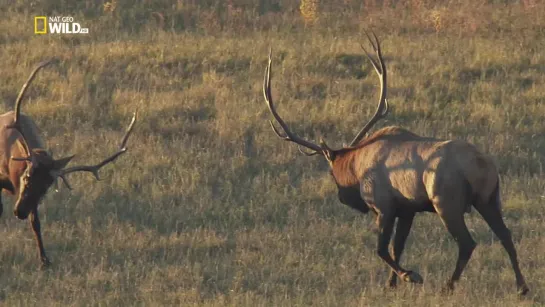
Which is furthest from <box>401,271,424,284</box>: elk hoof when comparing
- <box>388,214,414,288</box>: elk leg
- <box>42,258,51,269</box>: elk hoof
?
<box>42,258,51,269</box>: elk hoof

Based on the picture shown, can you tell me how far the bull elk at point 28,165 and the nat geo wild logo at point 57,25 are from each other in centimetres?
756

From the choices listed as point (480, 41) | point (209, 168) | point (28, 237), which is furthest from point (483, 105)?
point (28, 237)

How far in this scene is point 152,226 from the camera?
1177 cm

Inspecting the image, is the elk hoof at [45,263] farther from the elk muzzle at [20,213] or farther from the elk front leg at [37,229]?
the elk muzzle at [20,213]

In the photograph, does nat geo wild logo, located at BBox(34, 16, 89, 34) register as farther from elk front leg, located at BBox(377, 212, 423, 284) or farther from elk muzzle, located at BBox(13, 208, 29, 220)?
elk front leg, located at BBox(377, 212, 423, 284)

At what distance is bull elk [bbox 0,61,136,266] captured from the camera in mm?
10172

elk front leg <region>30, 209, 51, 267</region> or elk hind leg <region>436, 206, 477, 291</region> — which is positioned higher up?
elk hind leg <region>436, 206, 477, 291</region>

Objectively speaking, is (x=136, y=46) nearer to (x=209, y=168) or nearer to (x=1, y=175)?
(x=209, y=168)

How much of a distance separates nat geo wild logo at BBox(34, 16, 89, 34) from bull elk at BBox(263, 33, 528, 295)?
33.1ft

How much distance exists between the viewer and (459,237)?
9102 mm

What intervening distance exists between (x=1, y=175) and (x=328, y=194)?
357 centimetres

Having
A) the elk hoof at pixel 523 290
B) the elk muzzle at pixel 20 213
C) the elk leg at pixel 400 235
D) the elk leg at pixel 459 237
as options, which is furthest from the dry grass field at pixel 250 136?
the elk muzzle at pixel 20 213

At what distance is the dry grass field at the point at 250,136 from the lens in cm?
984

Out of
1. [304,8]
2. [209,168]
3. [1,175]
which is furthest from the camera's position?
[304,8]
